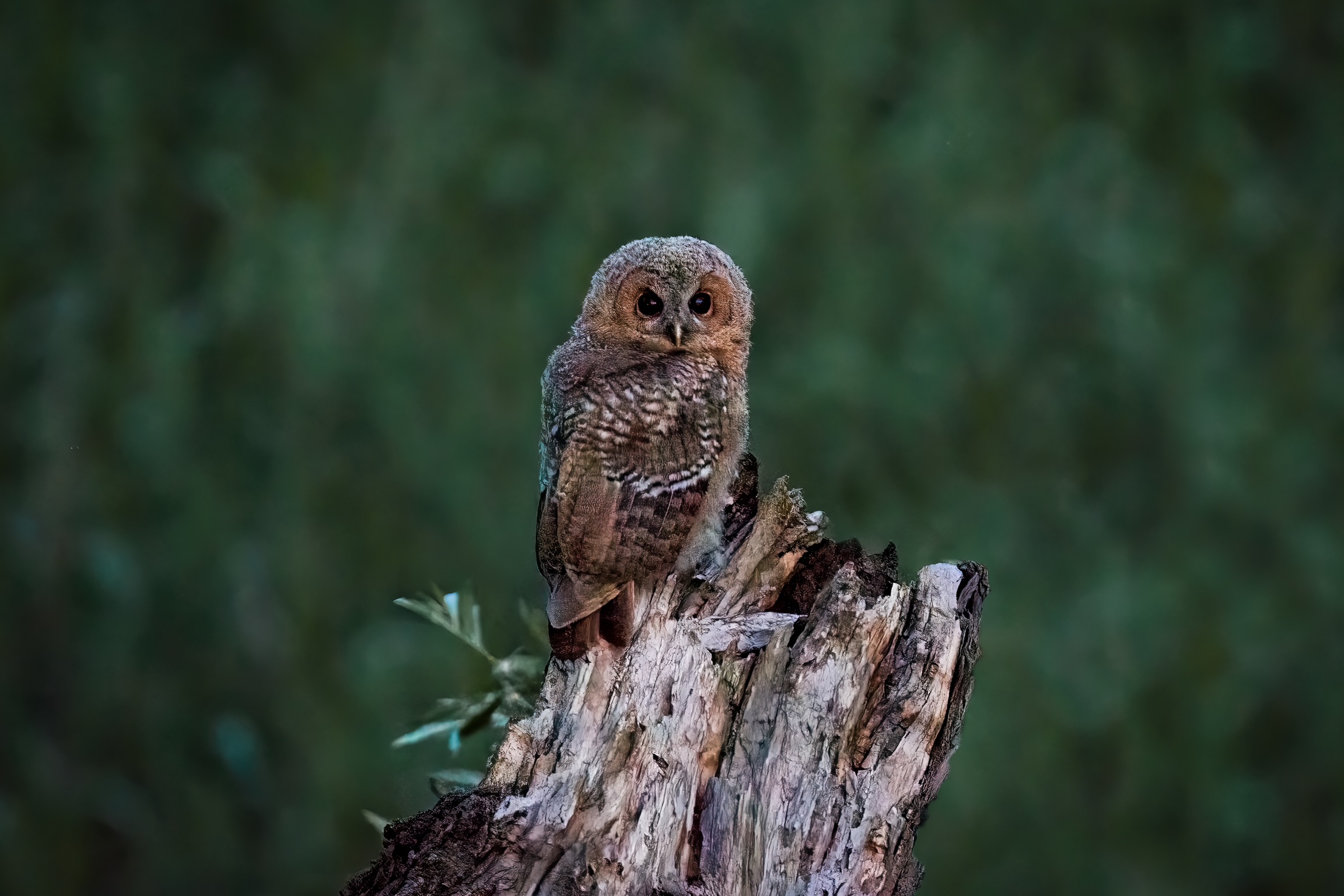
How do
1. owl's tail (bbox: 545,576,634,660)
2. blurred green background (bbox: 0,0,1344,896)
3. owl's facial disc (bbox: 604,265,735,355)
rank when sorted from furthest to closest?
blurred green background (bbox: 0,0,1344,896), owl's facial disc (bbox: 604,265,735,355), owl's tail (bbox: 545,576,634,660)

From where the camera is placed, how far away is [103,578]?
362 cm

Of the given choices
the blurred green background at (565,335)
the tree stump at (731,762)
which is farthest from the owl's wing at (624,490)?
the blurred green background at (565,335)

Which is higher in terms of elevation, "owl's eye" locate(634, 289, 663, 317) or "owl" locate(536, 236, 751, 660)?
"owl's eye" locate(634, 289, 663, 317)

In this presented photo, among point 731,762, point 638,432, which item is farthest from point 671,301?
point 731,762

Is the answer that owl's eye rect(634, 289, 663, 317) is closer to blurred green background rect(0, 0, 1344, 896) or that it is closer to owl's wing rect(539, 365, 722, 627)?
owl's wing rect(539, 365, 722, 627)

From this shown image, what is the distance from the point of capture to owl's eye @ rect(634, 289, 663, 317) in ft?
7.27

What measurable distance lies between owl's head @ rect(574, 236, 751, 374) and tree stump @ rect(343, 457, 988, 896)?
0.54 meters

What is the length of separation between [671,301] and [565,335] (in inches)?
59.4

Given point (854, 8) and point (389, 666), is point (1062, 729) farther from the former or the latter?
point (854, 8)

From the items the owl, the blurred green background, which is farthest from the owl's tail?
the blurred green background

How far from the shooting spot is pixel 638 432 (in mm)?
2035

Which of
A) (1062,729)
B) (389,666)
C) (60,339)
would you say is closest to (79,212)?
(60,339)

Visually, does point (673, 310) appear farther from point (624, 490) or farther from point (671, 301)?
point (624, 490)

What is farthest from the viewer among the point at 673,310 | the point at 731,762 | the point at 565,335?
the point at 565,335
